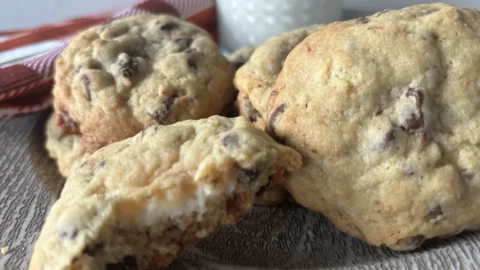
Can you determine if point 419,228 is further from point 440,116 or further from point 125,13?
point 125,13

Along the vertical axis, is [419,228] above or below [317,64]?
below

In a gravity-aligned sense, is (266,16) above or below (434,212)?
below

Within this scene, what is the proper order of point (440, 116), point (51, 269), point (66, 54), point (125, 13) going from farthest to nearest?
point (125, 13), point (66, 54), point (440, 116), point (51, 269)

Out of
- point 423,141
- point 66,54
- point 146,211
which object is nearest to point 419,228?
point 423,141

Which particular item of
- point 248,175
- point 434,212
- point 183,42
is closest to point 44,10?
point 183,42

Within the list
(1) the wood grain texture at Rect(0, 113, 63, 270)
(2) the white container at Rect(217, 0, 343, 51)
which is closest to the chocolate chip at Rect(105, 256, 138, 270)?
(1) the wood grain texture at Rect(0, 113, 63, 270)

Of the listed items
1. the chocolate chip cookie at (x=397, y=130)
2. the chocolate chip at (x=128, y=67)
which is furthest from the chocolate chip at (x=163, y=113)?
the chocolate chip cookie at (x=397, y=130)

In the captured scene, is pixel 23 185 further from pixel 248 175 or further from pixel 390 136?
pixel 390 136

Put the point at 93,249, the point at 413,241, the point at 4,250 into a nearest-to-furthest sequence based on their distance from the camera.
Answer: the point at 93,249
the point at 413,241
the point at 4,250
